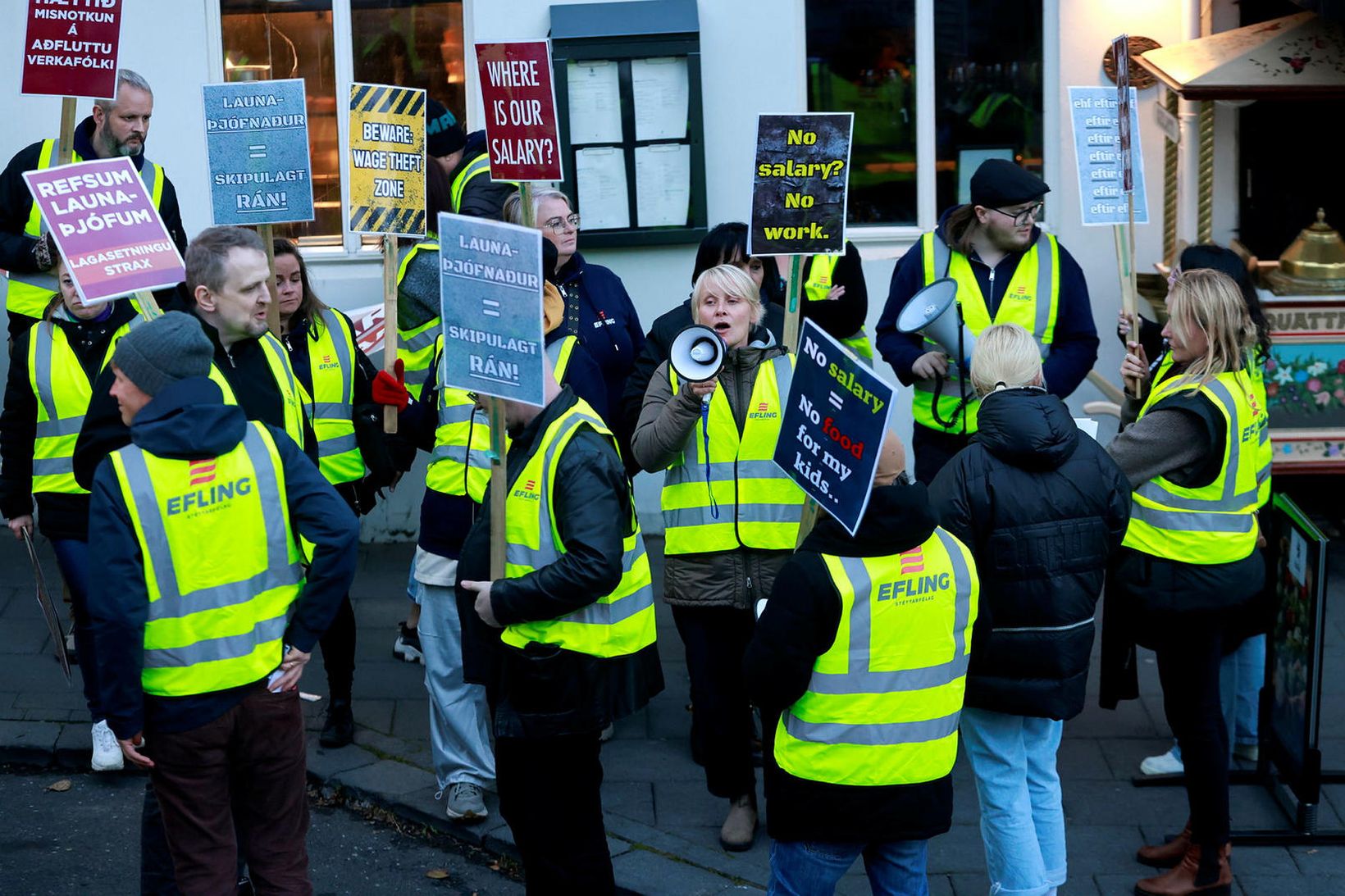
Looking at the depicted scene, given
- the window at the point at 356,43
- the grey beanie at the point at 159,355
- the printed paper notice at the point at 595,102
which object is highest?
the window at the point at 356,43

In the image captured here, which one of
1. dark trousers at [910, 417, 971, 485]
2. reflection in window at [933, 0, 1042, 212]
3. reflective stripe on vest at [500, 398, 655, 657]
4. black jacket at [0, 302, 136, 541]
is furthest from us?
reflection in window at [933, 0, 1042, 212]

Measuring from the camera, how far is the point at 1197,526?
5.30 meters

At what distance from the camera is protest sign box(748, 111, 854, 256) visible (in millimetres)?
5883

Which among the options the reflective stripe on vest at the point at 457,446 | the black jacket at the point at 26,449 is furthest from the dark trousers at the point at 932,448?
the black jacket at the point at 26,449

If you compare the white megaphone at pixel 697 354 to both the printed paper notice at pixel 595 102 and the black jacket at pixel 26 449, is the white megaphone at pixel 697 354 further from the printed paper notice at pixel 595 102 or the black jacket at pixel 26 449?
the printed paper notice at pixel 595 102

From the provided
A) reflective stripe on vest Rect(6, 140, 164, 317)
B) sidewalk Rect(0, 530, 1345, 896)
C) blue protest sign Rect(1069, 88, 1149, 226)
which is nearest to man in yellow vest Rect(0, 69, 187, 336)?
reflective stripe on vest Rect(6, 140, 164, 317)

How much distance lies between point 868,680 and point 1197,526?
1736mm

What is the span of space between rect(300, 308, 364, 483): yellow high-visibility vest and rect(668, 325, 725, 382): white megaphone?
1590 millimetres

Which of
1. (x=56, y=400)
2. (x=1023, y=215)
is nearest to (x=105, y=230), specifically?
(x=56, y=400)

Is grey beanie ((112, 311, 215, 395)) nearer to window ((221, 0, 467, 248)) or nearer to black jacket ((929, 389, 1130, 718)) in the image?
black jacket ((929, 389, 1130, 718))

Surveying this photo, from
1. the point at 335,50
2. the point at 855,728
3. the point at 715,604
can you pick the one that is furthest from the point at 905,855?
the point at 335,50

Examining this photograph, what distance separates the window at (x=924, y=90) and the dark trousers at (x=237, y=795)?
568cm

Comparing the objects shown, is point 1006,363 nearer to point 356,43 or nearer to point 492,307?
point 492,307

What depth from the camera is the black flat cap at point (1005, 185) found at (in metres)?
6.34
